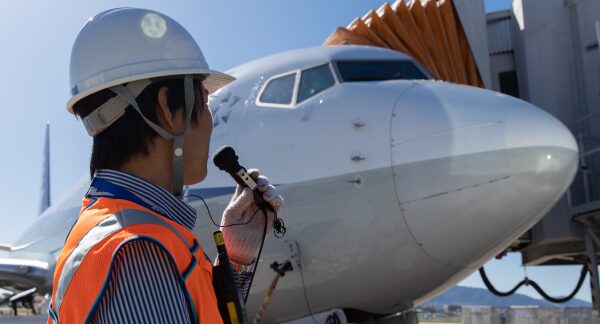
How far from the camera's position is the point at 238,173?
1.95m

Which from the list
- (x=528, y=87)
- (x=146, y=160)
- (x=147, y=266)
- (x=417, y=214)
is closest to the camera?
(x=147, y=266)

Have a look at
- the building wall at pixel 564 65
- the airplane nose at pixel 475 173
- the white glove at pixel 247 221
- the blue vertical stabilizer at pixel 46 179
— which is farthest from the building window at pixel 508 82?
the blue vertical stabilizer at pixel 46 179

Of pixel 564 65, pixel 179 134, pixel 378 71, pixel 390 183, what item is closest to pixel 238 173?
pixel 179 134

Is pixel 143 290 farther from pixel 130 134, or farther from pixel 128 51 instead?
pixel 128 51

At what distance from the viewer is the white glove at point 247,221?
198 centimetres

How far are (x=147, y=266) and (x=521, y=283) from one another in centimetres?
956

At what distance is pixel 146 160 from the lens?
1481 millimetres

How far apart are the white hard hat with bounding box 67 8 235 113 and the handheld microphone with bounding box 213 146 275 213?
1.20 ft

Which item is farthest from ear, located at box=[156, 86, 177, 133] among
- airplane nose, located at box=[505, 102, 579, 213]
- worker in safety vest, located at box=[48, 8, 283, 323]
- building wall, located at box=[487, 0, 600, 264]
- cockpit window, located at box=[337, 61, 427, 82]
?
building wall, located at box=[487, 0, 600, 264]

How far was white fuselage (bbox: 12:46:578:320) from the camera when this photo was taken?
486cm

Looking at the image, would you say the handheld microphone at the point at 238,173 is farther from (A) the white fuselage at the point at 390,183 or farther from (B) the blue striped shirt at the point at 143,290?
(A) the white fuselage at the point at 390,183

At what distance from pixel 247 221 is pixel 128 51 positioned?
713mm

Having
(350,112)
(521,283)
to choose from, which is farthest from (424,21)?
(350,112)

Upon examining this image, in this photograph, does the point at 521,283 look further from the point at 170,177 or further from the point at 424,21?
the point at 170,177
